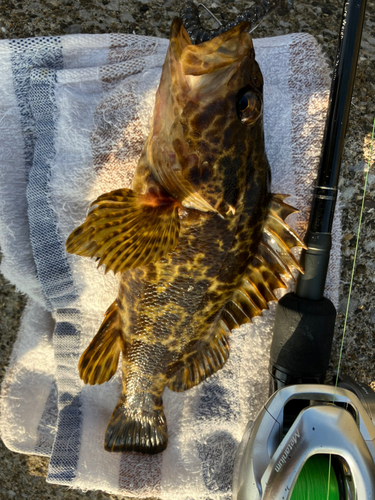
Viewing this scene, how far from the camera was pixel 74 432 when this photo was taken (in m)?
1.97

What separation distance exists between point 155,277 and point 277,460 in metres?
0.85

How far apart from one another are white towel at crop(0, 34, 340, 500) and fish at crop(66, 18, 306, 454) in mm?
257

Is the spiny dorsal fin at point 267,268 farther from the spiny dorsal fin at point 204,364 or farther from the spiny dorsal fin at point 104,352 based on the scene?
the spiny dorsal fin at point 104,352

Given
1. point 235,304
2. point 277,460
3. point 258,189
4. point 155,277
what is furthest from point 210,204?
point 277,460

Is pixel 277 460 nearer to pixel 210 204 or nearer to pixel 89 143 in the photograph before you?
pixel 210 204

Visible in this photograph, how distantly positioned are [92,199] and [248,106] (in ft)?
3.13

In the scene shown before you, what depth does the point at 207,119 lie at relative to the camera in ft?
4.24

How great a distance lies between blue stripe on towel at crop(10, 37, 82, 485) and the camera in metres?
1.81

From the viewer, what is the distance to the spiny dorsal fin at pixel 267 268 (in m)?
1.58

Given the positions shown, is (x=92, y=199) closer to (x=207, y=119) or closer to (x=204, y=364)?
(x=207, y=119)

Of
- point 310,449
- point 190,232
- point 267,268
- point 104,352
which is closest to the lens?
point 310,449

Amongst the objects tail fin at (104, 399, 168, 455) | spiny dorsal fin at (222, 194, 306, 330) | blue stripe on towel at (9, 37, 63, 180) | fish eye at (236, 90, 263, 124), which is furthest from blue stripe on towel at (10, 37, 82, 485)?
fish eye at (236, 90, 263, 124)

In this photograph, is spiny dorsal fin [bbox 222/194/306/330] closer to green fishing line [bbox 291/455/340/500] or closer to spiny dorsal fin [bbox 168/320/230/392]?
spiny dorsal fin [bbox 168/320/230/392]

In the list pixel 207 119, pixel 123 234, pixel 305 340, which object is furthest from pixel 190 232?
pixel 305 340
